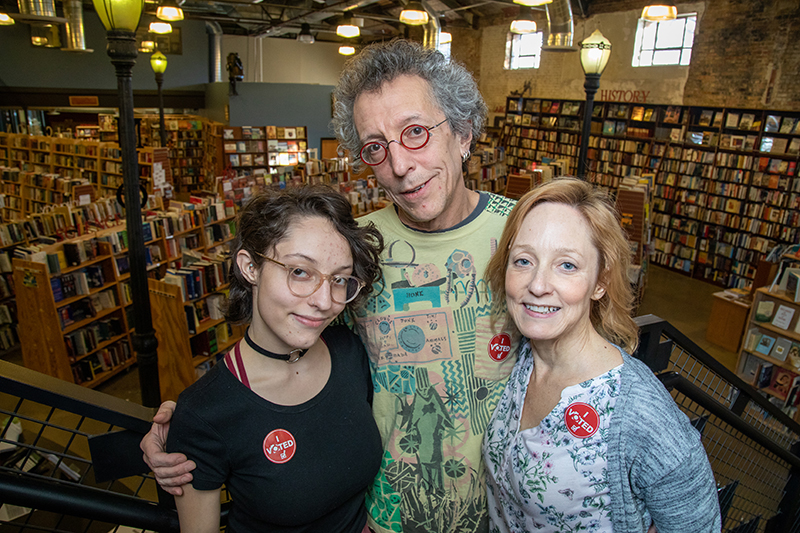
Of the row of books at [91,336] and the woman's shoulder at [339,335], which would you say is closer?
the woman's shoulder at [339,335]

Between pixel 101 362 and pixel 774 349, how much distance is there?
697 cm

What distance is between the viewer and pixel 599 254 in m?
1.30

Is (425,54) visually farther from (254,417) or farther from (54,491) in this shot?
(54,491)

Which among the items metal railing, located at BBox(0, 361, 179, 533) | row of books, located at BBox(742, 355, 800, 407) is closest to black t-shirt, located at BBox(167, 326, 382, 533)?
metal railing, located at BBox(0, 361, 179, 533)

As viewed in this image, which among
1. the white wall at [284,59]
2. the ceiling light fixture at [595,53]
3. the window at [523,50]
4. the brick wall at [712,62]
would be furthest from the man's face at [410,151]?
the white wall at [284,59]

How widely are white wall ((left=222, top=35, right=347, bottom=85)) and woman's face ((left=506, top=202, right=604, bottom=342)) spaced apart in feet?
57.6

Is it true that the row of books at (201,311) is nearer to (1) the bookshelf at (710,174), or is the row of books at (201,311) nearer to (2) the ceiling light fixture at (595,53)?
(2) the ceiling light fixture at (595,53)

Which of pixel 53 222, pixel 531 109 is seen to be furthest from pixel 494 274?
pixel 531 109

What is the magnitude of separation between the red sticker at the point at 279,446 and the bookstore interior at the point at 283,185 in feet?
2.14

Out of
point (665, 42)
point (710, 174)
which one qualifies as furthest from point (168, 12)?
point (710, 174)

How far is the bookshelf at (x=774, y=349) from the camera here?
5.09m

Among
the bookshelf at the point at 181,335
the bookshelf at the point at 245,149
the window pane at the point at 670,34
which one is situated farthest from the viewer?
the bookshelf at the point at 245,149

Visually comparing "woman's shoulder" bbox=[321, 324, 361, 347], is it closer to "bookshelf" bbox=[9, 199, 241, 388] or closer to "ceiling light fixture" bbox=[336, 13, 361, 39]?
"bookshelf" bbox=[9, 199, 241, 388]

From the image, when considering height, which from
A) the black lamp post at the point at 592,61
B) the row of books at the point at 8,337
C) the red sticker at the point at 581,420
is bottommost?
the row of books at the point at 8,337
